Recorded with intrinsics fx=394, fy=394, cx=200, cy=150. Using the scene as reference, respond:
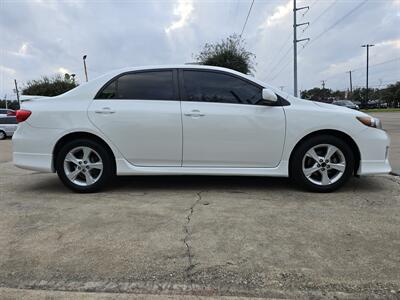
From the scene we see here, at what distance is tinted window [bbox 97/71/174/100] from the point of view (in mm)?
4934

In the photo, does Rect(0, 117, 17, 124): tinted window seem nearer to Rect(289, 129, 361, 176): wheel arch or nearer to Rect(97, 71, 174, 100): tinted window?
Rect(97, 71, 174, 100): tinted window

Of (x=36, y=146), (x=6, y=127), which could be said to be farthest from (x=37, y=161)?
(x=6, y=127)

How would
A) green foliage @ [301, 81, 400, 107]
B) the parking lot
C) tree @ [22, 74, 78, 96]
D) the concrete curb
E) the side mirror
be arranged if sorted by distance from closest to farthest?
the concrete curb < the parking lot < the side mirror < tree @ [22, 74, 78, 96] < green foliage @ [301, 81, 400, 107]

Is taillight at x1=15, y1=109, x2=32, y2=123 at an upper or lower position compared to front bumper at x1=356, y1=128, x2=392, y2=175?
upper

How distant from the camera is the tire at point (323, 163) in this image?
4763 millimetres

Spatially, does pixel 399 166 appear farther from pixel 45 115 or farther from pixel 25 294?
pixel 25 294

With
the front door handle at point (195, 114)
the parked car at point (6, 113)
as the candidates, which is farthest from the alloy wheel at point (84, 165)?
the parked car at point (6, 113)

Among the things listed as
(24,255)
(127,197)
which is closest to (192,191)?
(127,197)

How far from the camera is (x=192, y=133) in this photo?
4793mm

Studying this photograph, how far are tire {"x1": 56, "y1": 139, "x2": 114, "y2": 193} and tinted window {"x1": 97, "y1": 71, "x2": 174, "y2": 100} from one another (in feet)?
2.21

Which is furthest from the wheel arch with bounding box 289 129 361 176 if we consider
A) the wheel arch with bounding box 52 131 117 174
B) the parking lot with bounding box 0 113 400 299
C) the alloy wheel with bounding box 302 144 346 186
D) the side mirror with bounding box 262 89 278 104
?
the wheel arch with bounding box 52 131 117 174

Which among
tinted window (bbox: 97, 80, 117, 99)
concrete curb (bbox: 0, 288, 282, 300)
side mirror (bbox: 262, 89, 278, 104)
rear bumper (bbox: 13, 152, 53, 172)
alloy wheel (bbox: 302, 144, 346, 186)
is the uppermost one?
tinted window (bbox: 97, 80, 117, 99)

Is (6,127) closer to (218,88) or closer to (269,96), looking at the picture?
(218,88)

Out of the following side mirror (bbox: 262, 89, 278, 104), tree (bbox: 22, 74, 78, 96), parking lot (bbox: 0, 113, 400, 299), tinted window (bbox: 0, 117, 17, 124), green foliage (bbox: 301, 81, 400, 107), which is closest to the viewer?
parking lot (bbox: 0, 113, 400, 299)
